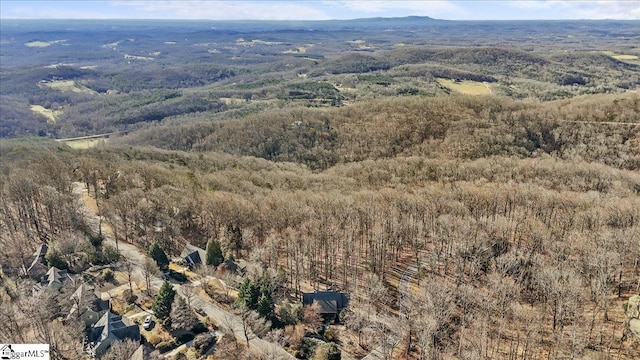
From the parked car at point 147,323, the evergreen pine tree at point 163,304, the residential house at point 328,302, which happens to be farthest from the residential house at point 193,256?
the residential house at point 328,302

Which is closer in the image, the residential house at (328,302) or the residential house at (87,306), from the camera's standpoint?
the residential house at (87,306)

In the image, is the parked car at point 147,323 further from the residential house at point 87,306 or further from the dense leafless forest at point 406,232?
the dense leafless forest at point 406,232

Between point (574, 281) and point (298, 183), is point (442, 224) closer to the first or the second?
point (574, 281)

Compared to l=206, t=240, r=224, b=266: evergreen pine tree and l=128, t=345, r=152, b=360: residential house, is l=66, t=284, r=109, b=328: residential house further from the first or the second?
l=206, t=240, r=224, b=266: evergreen pine tree

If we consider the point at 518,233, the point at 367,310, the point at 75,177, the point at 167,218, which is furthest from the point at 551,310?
the point at 75,177

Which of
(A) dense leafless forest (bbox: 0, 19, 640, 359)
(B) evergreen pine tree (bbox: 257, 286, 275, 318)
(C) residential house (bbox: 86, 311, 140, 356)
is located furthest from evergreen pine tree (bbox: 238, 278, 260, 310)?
(C) residential house (bbox: 86, 311, 140, 356)
